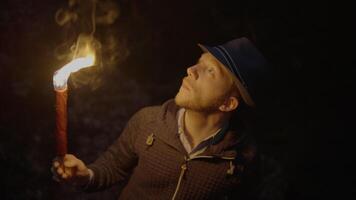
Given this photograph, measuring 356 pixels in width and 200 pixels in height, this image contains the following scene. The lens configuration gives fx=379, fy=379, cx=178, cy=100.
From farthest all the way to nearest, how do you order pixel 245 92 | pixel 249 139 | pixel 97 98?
pixel 97 98
pixel 249 139
pixel 245 92

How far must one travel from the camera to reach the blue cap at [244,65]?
10.3 feet

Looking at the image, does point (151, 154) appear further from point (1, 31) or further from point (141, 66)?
point (1, 31)

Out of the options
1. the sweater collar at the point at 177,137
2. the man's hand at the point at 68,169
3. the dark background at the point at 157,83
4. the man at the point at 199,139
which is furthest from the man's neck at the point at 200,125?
the dark background at the point at 157,83

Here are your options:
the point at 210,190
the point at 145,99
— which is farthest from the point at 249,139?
the point at 145,99

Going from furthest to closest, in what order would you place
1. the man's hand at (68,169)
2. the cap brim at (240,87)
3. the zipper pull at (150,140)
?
the zipper pull at (150,140)
the cap brim at (240,87)
the man's hand at (68,169)

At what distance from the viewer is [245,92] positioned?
3.20 meters

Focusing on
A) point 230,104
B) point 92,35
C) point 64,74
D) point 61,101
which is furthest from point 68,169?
point 92,35

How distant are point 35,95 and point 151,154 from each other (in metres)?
1.86

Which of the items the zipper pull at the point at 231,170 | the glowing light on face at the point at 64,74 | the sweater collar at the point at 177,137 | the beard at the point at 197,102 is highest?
the glowing light on face at the point at 64,74

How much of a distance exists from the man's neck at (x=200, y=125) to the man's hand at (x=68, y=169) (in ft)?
3.11

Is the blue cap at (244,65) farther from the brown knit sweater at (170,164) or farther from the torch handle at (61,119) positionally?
the torch handle at (61,119)

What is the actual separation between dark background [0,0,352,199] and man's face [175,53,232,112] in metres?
1.53

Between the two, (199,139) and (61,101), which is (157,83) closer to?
(199,139)

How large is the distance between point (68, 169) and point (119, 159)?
82 centimetres
